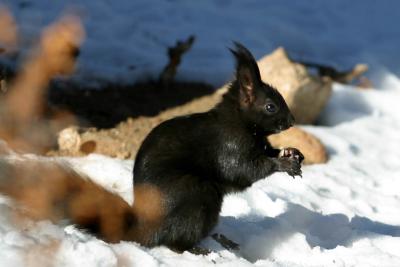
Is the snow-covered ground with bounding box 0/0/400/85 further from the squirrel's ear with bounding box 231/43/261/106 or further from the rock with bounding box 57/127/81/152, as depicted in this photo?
the squirrel's ear with bounding box 231/43/261/106

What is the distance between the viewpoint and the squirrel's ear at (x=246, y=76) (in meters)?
3.83

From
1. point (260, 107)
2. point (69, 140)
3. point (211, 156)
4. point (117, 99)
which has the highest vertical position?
point (260, 107)

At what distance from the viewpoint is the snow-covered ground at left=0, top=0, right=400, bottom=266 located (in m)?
3.45

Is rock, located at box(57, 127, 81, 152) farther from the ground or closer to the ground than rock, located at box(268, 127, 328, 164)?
closer to the ground

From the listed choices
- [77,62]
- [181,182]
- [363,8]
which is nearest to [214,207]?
[181,182]

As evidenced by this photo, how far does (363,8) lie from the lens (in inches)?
426

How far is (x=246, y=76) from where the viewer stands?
13.0ft

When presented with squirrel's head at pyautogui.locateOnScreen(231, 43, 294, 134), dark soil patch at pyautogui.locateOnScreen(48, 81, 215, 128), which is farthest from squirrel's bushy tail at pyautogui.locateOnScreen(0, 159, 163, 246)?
dark soil patch at pyautogui.locateOnScreen(48, 81, 215, 128)

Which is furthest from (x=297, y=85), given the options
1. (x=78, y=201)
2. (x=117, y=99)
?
(x=78, y=201)

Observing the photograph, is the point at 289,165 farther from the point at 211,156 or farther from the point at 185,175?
the point at 185,175

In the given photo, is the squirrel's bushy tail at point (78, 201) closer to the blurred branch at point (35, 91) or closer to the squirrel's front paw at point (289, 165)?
the squirrel's front paw at point (289, 165)

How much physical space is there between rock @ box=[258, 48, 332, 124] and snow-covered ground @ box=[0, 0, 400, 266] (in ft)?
0.79

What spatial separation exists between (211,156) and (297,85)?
3153mm

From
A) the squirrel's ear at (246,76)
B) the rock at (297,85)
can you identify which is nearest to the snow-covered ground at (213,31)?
the rock at (297,85)
